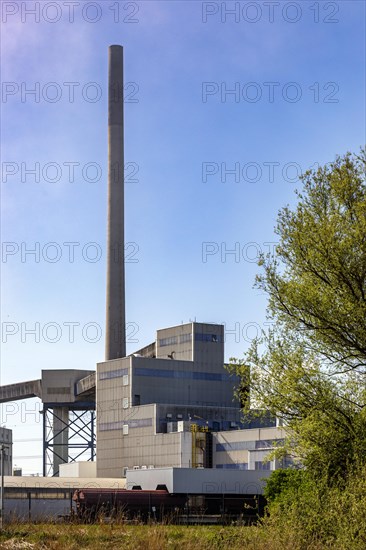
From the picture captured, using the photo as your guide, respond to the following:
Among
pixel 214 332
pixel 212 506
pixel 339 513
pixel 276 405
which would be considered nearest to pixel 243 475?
pixel 212 506

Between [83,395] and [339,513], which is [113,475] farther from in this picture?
[339,513]

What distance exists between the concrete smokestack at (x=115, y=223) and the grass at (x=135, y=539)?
66787mm

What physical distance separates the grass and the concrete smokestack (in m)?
66.8

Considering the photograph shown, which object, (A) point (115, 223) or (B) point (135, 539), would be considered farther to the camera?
(A) point (115, 223)

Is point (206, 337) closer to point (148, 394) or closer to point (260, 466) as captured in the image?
point (148, 394)

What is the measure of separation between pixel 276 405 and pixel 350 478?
472 cm

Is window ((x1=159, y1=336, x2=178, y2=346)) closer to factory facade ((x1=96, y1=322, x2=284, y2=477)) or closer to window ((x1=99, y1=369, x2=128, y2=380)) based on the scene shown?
factory facade ((x1=96, y1=322, x2=284, y2=477))

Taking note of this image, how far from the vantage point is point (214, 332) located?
94.4 meters

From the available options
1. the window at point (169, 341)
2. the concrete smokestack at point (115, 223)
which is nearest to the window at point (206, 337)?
the window at point (169, 341)

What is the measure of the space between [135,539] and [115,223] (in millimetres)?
72065

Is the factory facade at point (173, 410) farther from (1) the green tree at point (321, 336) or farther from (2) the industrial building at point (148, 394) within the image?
(1) the green tree at point (321, 336)

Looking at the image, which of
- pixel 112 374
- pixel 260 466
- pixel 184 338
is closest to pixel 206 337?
pixel 184 338

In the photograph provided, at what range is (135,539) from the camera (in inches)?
866

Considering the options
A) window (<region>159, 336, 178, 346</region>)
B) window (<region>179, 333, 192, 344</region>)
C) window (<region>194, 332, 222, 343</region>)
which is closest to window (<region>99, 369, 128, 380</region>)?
window (<region>159, 336, 178, 346</region>)
